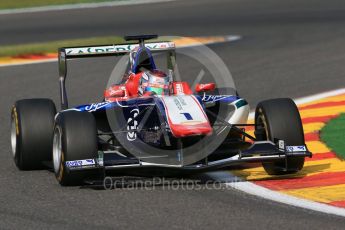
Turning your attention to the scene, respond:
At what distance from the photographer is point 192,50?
20.8 meters

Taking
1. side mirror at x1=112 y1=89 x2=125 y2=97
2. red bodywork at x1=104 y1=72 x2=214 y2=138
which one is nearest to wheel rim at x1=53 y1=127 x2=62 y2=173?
red bodywork at x1=104 y1=72 x2=214 y2=138

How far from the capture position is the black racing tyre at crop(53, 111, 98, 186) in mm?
9078

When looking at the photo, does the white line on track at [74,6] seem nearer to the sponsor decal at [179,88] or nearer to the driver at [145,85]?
the driver at [145,85]

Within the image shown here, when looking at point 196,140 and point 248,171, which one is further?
point 248,171

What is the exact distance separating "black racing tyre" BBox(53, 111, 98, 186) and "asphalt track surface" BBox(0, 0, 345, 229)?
138 mm

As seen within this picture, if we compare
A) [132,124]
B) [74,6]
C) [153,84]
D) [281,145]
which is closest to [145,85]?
[153,84]

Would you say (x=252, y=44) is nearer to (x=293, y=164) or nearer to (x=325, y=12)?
(x=325, y=12)

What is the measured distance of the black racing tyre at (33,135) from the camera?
10164 mm

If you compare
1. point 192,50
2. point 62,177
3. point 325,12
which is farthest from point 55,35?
point 62,177

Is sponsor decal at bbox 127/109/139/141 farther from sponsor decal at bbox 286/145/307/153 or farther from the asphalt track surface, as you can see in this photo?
sponsor decal at bbox 286/145/307/153

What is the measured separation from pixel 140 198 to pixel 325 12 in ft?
58.9

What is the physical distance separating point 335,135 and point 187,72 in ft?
22.0

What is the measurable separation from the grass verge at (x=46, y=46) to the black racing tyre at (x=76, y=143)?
11.7 metres

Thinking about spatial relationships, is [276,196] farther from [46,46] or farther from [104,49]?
[46,46]
